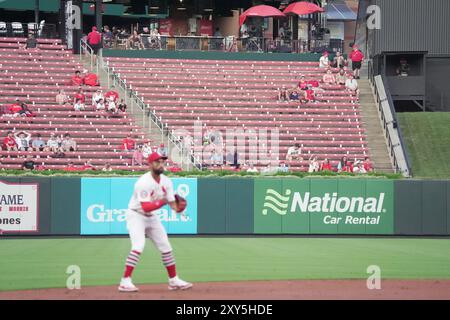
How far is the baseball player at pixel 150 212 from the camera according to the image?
14.9 m

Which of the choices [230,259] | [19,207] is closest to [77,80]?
[19,207]

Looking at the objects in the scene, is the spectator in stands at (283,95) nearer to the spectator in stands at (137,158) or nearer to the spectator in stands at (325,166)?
the spectator in stands at (325,166)

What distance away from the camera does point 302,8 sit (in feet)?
138

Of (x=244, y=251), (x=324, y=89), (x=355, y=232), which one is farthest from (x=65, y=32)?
(x=244, y=251)

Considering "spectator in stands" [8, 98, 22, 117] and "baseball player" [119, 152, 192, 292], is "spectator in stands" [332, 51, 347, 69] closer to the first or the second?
"spectator in stands" [8, 98, 22, 117]

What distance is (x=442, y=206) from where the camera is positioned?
90.0 ft

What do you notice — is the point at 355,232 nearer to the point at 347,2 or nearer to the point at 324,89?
the point at 324,89

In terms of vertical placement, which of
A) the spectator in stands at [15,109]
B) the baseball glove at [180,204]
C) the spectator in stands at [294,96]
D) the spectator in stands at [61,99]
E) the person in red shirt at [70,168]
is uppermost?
the spectator in stands at [294,96]

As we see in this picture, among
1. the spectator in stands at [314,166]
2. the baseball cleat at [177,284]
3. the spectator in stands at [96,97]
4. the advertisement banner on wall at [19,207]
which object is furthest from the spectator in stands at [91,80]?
the baseball cleat at [177,284]

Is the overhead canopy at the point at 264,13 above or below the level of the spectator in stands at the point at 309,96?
above

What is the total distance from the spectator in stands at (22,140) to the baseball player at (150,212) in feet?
60.3

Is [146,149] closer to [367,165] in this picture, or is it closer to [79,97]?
[79,97]

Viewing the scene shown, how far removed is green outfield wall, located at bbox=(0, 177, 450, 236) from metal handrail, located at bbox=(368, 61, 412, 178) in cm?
510

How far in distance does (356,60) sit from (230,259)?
21.1 metres
